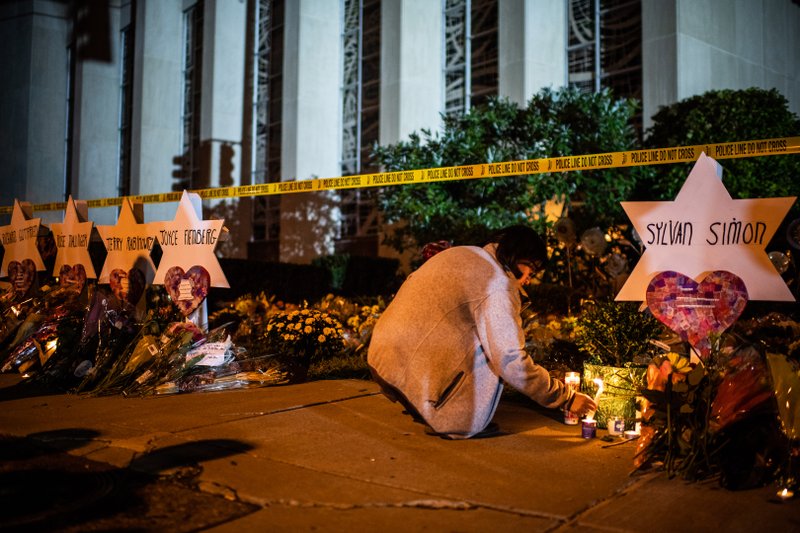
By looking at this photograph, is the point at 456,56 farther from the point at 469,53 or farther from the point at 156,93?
the point at 156,93

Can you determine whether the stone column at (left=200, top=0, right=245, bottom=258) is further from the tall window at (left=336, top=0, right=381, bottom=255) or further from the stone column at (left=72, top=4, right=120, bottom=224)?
the stone column at (left=72, top=4, right=120, bottom=224)

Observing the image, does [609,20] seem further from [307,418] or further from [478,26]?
[307,418]

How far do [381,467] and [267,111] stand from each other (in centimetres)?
2086

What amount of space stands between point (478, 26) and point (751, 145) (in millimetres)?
14019

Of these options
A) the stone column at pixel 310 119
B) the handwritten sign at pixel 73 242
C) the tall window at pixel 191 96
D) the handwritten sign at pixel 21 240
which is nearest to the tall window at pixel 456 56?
the stone column at pixel 310 119

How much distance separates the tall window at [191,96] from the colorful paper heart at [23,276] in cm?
1736

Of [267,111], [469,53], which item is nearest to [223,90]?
[267,111]

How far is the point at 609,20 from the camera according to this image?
16.3 m

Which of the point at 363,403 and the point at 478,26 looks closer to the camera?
the point at 363,403

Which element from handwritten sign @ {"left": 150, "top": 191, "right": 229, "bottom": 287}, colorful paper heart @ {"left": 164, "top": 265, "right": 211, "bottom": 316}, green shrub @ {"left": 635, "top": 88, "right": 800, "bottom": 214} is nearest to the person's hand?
handwritten sign @ {"left": 150, "top": 191, "right": 229, "bottom": 287}

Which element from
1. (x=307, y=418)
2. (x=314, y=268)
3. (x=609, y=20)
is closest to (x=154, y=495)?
(x=307, y=418)

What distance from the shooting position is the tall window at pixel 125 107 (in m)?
30.3

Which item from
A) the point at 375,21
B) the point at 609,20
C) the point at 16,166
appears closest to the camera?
the point at 609,20

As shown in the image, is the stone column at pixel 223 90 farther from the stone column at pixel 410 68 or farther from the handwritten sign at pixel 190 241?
the handwritten sign at pixel 190 241
